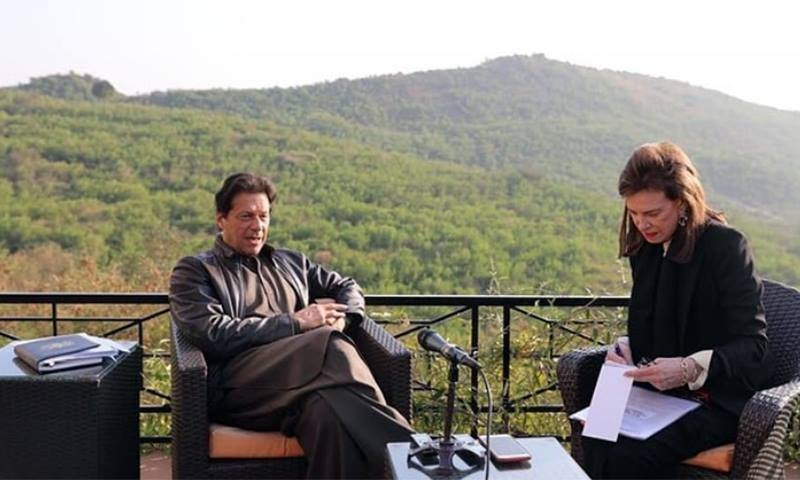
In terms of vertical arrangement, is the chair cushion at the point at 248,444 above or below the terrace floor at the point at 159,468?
above

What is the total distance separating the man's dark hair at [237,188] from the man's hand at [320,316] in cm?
46

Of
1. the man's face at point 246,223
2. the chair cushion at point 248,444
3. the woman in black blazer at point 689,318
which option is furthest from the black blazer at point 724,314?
the man's face at point 246,223

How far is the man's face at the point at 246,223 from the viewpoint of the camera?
3342mm

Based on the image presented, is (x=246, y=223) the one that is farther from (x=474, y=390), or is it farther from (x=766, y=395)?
(x=766, y=395)

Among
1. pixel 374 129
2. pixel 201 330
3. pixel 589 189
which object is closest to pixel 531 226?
pixel 589 189

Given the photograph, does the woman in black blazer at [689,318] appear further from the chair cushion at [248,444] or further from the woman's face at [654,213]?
the chair cushion at [248,444]

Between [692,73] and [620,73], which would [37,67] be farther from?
[620,73]

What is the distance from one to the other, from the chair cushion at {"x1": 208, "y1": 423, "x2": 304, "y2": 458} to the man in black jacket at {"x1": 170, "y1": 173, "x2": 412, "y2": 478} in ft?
0.14

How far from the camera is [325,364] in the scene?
118 inches

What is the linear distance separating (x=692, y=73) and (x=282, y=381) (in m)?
A: 9.20

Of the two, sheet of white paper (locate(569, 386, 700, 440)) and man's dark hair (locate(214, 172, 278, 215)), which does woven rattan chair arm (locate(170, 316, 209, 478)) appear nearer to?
man's dark hair (locate(214, 172, 278, 215))

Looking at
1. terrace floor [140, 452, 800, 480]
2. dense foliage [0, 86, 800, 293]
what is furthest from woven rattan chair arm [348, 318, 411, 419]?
dense foliage [0, 86, 800, 293]

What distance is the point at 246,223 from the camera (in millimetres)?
3359

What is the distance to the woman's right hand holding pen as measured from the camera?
117 inches
